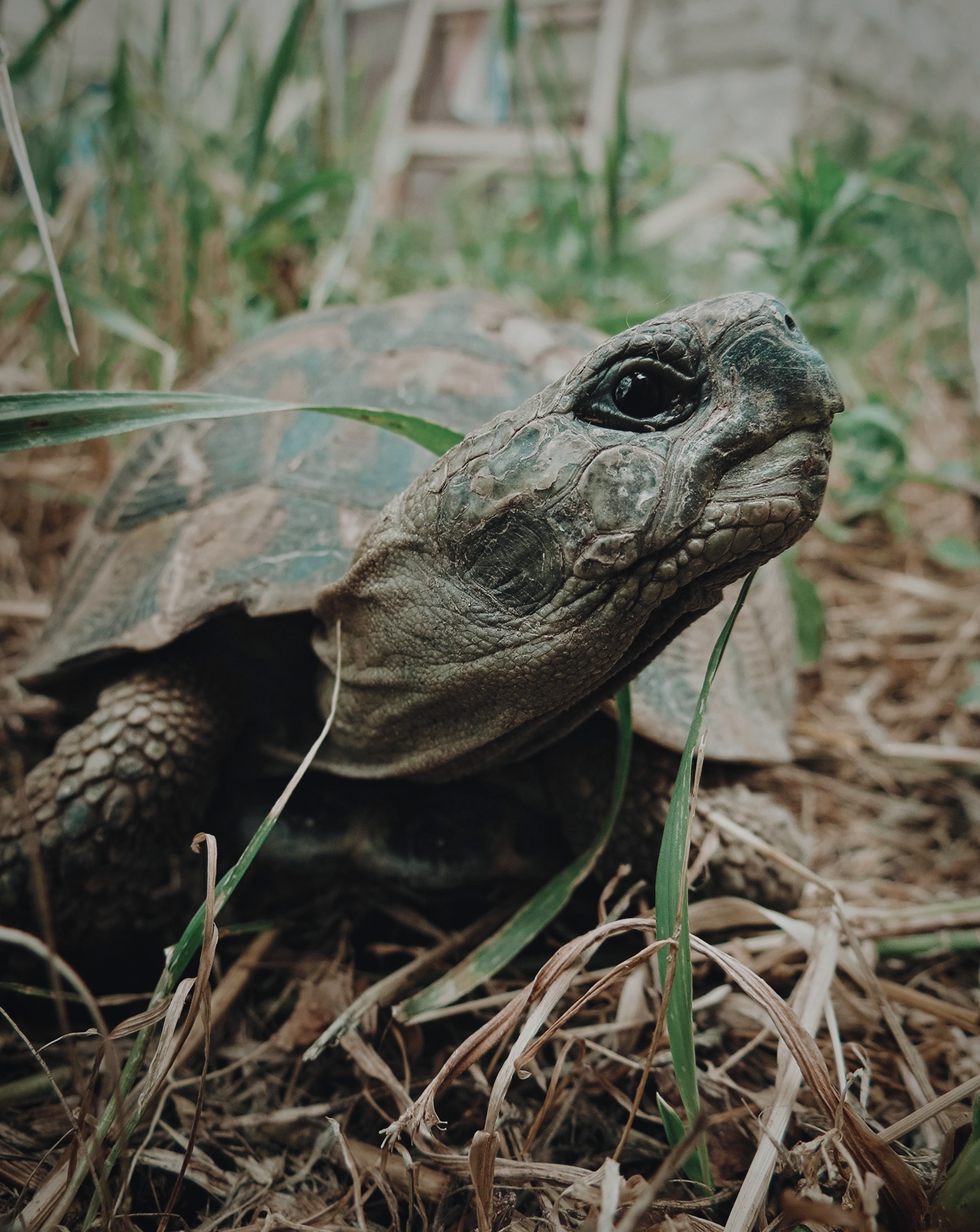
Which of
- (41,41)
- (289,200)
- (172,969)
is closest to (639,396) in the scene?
(172,969)

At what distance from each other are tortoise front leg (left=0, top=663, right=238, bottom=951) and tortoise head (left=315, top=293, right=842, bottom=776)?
20.0 inches

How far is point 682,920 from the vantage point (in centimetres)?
95

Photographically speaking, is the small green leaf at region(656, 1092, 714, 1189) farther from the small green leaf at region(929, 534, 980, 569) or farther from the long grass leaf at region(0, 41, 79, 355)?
the small green leaf at region(929, 534, 980, 569)

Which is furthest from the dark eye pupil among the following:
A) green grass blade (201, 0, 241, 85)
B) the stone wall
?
the stone wall

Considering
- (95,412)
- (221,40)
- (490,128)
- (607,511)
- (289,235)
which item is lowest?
(607,511)

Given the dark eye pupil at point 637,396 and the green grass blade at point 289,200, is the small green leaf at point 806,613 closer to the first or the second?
the dark eye pupil at point 637,396

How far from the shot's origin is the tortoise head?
0.97 m

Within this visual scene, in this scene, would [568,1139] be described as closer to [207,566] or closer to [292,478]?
[207,566]

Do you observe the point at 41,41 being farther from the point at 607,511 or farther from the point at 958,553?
the point at 958,553

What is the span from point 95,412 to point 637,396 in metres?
0.67

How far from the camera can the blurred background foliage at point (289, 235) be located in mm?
2482

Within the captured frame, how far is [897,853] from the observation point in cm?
195

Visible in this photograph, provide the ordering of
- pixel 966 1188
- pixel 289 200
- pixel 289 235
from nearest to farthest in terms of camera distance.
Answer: pixel 966 1188 → pixel 289 200 → pixel 289 235

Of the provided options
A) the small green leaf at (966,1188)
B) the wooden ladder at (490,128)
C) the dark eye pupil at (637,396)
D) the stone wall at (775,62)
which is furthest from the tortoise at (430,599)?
the stone wall at (775,62)
